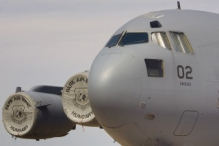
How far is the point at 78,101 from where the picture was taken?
23.5 m

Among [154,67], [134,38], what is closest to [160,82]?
[154,67]

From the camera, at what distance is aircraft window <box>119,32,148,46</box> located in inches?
663

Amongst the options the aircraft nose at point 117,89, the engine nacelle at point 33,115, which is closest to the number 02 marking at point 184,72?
the aircraft nose at point 117,89

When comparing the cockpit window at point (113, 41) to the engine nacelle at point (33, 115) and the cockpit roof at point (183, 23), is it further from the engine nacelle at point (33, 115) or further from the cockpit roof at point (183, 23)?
the engine nacelle at point (33, 115)

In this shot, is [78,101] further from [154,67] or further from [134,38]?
[154,67]

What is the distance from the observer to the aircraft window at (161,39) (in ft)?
54.6

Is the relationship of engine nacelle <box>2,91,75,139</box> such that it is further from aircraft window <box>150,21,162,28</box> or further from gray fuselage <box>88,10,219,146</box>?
aircraft window <box>150,21,162,28</box>

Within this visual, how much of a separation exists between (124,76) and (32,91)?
380 inches

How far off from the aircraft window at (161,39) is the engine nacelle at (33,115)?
837 centimetres

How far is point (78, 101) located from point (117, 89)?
7.75 m

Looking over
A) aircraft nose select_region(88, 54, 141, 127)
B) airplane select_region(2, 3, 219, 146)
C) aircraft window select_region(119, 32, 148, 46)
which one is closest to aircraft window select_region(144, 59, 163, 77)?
airplane select_region(2, 3, 219, 146)

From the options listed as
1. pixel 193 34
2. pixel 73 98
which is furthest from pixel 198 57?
pixel 73 98

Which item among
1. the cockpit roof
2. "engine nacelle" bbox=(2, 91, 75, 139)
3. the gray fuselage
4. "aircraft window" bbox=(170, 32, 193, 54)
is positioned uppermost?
the cockpit roof

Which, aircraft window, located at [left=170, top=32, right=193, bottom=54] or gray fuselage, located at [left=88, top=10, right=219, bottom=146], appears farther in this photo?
aircraft window, located at [left=170, top=32, right=193, bottom=54]
